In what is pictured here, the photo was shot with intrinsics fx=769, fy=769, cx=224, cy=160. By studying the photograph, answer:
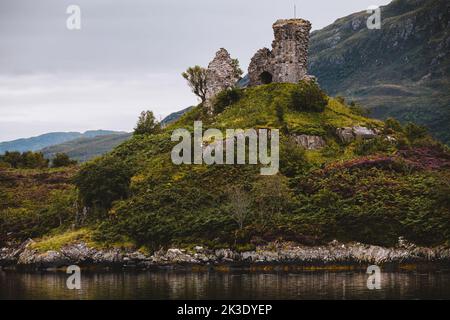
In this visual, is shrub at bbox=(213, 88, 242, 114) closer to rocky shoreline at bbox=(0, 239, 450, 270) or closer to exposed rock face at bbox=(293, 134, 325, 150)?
exposed rock face at bbox=(293, 134, 325, 150)

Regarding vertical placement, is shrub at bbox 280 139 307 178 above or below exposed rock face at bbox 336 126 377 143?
below

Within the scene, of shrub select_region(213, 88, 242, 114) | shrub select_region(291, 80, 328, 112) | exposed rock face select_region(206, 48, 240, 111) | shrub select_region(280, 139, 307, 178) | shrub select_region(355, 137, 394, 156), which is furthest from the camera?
exposed rock face select_region(206, 48, 240, 111)

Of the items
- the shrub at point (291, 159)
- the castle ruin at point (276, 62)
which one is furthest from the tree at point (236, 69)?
the shrub at point (291, 159)

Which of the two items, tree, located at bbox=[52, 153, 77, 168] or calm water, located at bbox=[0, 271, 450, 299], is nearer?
calm water, located at bbox=[0, 271, 450, 299]

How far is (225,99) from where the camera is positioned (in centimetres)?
11169

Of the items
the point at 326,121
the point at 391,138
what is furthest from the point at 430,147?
the point at 326,121

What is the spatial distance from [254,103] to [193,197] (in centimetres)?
2372

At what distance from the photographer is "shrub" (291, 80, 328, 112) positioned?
107062mm

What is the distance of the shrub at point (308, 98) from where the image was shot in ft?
351

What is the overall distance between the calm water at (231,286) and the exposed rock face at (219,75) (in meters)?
45.0

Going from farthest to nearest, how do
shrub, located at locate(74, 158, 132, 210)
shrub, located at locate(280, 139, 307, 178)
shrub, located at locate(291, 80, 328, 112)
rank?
shrub, located at locate(291, 80, 328, 112) → shrub, located at locate(280, 139, 307, 178) → shrub, located at locate(74, 158, 132, 210)

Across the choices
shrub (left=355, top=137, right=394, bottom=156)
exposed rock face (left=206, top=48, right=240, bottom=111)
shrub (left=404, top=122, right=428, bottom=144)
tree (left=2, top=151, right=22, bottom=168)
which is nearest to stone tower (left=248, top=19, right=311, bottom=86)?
exposed rock face (left=206, top=48, right=240, bottom=111)

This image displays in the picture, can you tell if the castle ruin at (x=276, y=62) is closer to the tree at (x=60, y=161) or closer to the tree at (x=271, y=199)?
the tree at (x=271, y=199)

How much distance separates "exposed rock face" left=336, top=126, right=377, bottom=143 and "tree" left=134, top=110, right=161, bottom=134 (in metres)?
29.6
